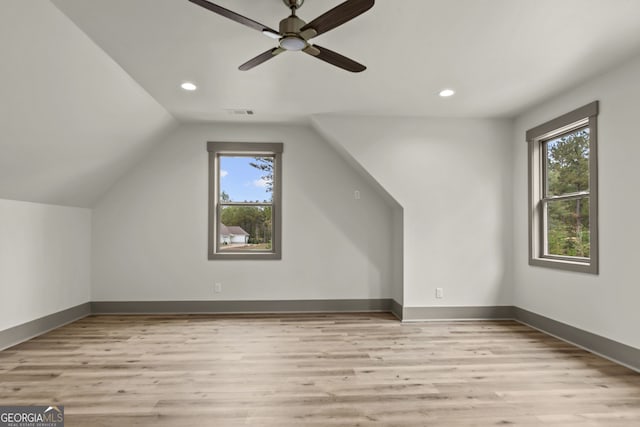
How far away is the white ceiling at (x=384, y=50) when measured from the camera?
2.34 meters

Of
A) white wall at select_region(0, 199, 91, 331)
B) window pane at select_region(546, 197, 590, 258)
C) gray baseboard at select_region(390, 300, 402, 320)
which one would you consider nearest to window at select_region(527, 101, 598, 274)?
window pane at select_region(546, 197, 590, 258)

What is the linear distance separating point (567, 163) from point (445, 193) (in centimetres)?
133

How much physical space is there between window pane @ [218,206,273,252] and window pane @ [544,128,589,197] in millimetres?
3607

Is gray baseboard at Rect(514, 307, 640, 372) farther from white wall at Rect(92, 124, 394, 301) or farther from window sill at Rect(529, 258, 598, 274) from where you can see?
white wall at Rect(92, 124, 394, 301)

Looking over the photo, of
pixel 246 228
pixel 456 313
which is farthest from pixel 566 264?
pixel 246 228

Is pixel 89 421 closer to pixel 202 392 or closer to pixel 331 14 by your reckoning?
pixel 202 392

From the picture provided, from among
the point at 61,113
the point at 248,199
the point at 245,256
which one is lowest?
the point at 245,256

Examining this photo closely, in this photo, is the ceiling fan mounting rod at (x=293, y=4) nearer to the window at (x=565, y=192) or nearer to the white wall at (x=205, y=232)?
the white wall at (x=205, y=232)

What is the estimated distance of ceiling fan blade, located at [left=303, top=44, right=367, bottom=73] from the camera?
2326mm

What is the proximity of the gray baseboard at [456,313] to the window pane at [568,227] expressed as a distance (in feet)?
3.18

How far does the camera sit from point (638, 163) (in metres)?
2.99

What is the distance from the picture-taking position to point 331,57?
2.48 metres

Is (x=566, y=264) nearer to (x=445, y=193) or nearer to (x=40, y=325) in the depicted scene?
(x=445, y=193)

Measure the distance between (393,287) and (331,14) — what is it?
390 centimetres
